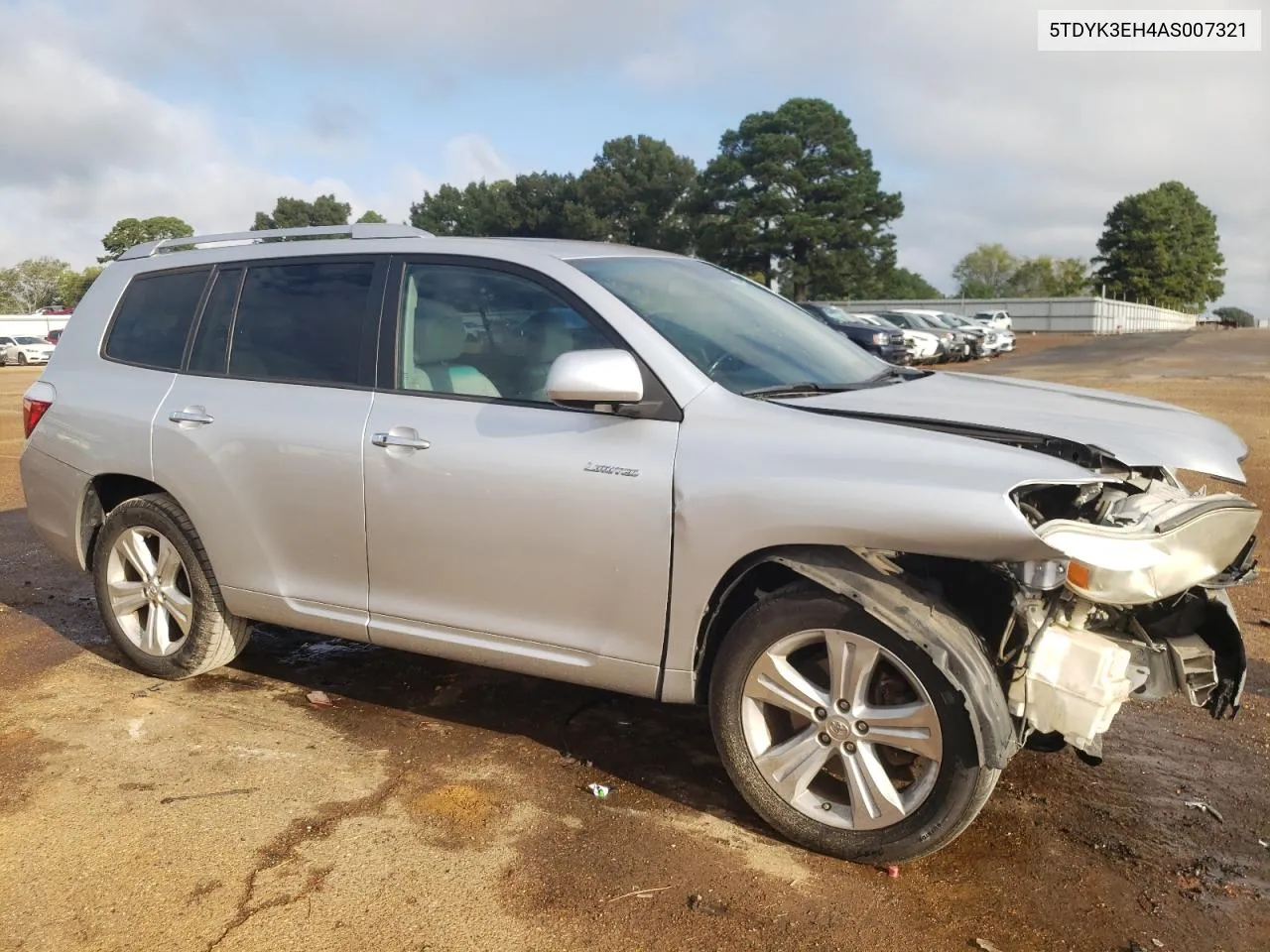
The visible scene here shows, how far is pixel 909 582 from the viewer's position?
10.2 ft

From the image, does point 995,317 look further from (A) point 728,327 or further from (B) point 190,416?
(B) point 190,416

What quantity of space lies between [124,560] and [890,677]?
3.49 metres

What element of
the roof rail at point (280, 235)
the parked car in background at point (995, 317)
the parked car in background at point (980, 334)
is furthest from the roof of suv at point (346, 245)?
the parked car in background at point (995, 317)

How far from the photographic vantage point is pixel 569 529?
3.47m

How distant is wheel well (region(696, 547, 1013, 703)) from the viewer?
123 inches

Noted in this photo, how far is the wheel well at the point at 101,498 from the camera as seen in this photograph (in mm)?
4816

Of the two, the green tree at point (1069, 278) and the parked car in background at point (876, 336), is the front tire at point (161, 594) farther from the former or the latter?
the green tree at point (1069, 278)

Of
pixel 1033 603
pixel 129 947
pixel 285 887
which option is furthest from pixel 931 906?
pixel 129 947

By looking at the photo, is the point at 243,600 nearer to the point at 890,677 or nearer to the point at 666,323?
the point at 666,323

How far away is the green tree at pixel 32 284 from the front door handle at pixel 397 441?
12260 centimetres

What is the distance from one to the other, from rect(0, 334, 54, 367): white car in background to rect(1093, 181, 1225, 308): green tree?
7674cm

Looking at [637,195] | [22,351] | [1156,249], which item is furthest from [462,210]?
[1156,249]

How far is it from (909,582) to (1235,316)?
111444 millimetres

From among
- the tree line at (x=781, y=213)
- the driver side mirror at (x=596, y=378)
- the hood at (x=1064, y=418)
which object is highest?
the tree line at (x=781, y=213)
